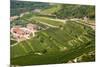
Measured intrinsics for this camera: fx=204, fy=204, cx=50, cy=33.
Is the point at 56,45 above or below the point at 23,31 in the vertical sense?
below

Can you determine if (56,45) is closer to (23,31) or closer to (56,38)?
(56,38)

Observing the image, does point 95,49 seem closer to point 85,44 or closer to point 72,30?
point 85,44

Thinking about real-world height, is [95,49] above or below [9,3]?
below

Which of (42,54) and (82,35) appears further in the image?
(82,35)

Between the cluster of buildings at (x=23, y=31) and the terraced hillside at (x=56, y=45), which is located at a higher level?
the cluster of buildings at (x=23, y=31)

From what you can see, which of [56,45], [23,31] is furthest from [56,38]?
[23,31]

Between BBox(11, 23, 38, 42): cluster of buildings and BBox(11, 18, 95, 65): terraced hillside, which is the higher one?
BBox(11, 23, 38, 42): cluster of buildings

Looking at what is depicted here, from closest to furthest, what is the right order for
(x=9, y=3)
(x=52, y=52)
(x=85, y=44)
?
(x=9, y=3)
(x=52, y=52)
(x=85, y=44)

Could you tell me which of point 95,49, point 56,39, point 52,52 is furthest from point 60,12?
point 95,49
